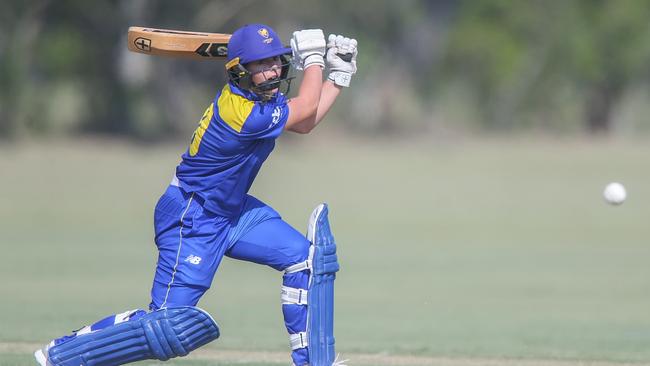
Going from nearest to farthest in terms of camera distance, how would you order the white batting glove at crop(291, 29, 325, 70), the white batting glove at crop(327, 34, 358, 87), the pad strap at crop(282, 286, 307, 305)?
the pad strap at crop(282, 286, 307, 305) → the white batting glove at crop(291, 29, 325, 70) → the white batting glove at crop(327, 34, 358, 87)

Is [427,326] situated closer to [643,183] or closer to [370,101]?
[643,183]

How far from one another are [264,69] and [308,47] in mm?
278

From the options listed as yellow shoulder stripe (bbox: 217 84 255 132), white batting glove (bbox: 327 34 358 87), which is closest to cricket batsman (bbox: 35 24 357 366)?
yellow shoulder stripe (bbox: 217 84 255 132)

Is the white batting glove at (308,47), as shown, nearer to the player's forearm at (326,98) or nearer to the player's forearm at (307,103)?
the player's forearm at (307,103)

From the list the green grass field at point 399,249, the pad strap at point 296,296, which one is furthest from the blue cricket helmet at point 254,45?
the green grass field at point 399,249

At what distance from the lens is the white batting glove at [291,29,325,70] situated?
5.55 meters

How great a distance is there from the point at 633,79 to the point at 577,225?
16.1 meters

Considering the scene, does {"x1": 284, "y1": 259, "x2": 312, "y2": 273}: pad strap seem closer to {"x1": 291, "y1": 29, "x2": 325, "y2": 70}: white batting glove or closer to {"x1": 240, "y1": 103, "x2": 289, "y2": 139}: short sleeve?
{"x1": 240, "y1": 103, "x2": 289, "y2": 139}: short sleeve

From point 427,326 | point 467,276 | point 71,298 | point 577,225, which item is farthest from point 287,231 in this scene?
point 577,225

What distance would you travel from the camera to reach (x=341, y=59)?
5711 mm

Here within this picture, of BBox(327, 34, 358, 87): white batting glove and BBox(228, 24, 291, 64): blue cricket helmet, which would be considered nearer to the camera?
BBox(228, 24, 291, 64): blue cricket helmet

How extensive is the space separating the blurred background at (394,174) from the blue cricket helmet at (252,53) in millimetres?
1939

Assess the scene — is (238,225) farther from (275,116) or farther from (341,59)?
(341,59)

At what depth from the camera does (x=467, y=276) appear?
501 inches
